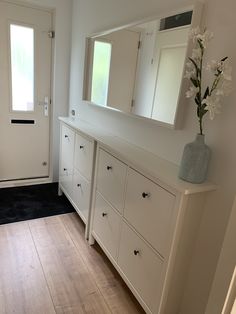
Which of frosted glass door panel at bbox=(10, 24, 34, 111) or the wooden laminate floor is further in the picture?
frosted glass door panel at bbox=(10, 24, 34, 111)

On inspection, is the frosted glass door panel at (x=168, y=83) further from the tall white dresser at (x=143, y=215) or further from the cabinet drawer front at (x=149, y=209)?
the cabinet drawer front at (x=149, y=209)

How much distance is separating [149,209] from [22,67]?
2.42 metres

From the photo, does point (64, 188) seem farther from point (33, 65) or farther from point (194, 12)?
point (194, 12)

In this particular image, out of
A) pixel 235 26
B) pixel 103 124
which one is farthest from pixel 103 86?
pixel 235 26

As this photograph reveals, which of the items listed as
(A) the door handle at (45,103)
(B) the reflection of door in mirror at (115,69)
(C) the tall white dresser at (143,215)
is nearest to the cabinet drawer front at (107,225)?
(C) the tall white dresser at (143,215)

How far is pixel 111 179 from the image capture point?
70.9 inches

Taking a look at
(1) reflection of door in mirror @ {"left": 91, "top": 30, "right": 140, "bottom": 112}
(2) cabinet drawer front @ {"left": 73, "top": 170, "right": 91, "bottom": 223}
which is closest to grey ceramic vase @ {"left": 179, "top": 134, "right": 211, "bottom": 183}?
(1) reflection of door in mirror @ {"left": 91, "top": 30, "right": 140, "bottom": 112}

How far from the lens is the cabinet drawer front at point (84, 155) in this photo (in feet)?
6.91

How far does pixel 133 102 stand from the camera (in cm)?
191

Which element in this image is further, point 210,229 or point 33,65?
point 33,65

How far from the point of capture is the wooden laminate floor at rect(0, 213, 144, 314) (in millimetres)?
1606

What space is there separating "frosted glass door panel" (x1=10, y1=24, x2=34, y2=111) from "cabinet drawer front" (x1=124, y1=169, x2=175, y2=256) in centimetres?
207

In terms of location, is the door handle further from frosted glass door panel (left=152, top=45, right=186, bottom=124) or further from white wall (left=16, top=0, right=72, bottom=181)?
frosted glass door panel (left=152, top=45, right=186, bottom=124)

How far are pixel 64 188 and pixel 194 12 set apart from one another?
218cm
